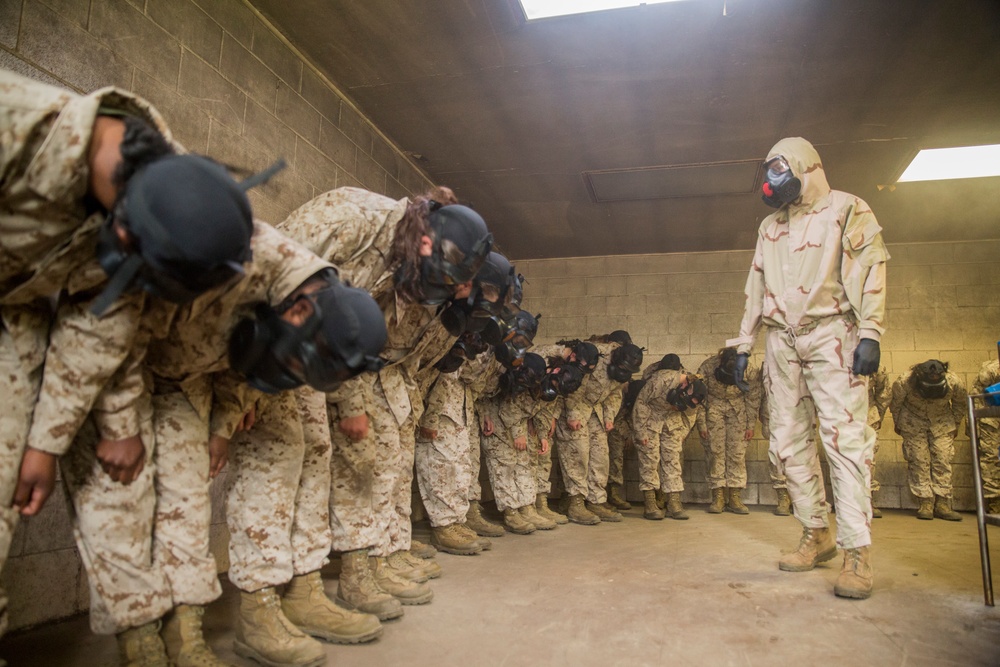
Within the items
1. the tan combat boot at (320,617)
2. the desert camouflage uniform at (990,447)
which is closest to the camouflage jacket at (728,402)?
the desert camouflage uniform at (990,447)

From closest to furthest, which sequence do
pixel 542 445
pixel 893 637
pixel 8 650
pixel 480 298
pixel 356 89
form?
pixel 8 650 → pixel 893 637 → pixel 480 298 → pixel 356 89 → pixel 542 445

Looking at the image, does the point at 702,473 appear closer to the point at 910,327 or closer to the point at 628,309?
the point at 628,309

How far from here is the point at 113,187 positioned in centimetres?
116

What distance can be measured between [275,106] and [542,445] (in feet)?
10.4

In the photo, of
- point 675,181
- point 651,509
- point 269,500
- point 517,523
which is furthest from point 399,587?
point 675,181

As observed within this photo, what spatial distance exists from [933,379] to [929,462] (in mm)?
867

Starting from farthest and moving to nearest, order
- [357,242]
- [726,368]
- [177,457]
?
[726,368], [357,242], [177,457]

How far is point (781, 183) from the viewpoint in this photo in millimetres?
3166

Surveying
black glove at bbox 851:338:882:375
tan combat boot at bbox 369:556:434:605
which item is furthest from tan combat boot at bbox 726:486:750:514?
tan combat boot at bbox 369:556:434:605

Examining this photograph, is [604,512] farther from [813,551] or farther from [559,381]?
[813,551]

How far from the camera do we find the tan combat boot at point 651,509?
5798 mm

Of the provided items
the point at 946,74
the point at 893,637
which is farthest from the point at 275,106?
the point at 946,74

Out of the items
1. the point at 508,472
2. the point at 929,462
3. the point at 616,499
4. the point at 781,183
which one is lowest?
the point at 616,499

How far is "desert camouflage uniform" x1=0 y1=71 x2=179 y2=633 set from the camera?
1.12m
